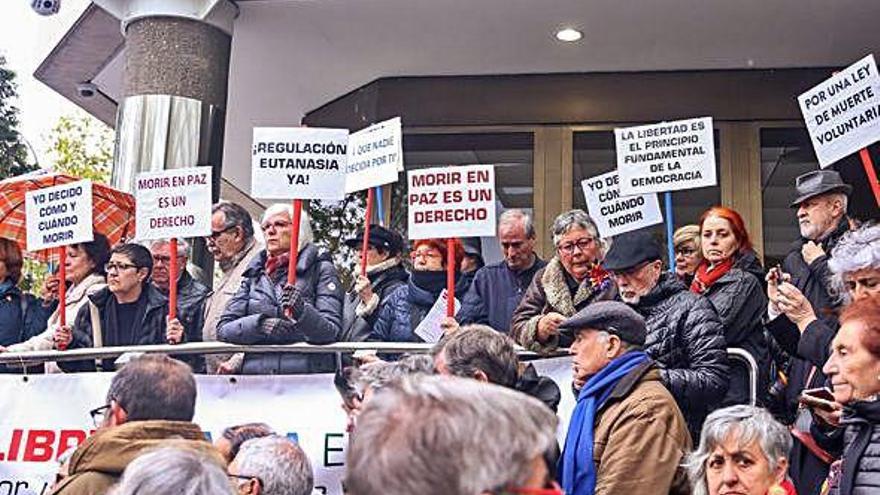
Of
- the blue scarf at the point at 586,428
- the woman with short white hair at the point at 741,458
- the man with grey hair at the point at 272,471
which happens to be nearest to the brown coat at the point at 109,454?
the man with grey hair at the point at 272,471

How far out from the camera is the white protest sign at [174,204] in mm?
6770

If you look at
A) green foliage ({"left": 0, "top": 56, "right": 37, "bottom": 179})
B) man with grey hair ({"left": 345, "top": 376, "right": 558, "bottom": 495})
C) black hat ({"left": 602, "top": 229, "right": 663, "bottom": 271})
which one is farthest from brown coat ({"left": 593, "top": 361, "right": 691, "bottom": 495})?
green foliage ({"left": 0, "top": 56, "right": 37, "bottom": 179})

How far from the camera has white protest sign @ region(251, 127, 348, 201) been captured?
666 centimetres

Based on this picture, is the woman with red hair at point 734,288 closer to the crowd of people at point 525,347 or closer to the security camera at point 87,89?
the crowd of people at point 525,347

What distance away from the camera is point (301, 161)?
22.0 ft

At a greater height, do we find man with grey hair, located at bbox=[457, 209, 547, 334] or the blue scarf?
man with grey hair, located at bbox=[457, 209, 547, 334]

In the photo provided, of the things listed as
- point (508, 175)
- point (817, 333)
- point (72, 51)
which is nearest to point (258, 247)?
point (817, 333)

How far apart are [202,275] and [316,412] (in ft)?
11.6

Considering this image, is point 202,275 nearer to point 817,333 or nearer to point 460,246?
point 460,246

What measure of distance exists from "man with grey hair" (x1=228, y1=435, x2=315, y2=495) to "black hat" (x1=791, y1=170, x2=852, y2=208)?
286 cm

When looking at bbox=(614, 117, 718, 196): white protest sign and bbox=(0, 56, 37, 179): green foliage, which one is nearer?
bbox=(614, 117, 718, 196): white protest sign

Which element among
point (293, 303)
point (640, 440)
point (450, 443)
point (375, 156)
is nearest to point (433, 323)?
point (293, 303)

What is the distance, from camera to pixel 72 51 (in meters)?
12.4

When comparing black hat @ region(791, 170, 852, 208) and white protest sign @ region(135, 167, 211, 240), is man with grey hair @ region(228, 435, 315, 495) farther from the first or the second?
black hat @ region(791, 170, 852, 208)
